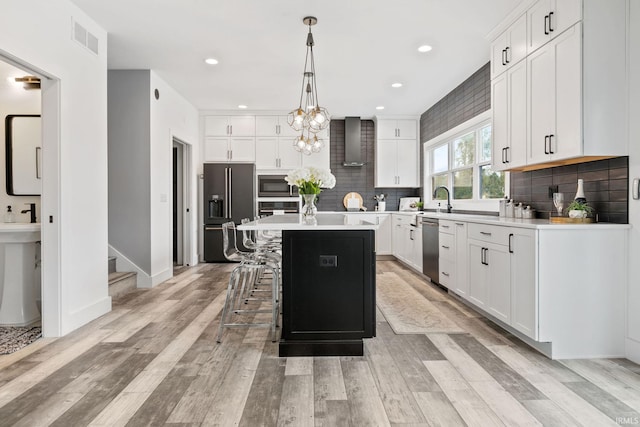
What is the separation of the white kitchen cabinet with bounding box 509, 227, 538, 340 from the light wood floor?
0.19 metres

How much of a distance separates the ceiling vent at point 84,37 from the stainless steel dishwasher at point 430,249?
4.00 m

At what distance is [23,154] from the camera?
12.3 ft

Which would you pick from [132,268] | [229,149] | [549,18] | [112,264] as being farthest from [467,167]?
[112,264]

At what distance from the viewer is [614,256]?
8.15ft

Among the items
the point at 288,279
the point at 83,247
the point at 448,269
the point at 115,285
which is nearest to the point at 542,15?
the point at 448,269

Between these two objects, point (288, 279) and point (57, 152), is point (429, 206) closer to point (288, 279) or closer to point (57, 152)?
point (288, 279)

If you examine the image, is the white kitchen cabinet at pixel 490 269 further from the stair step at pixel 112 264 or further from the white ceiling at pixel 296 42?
the stair step at pixel 112 264

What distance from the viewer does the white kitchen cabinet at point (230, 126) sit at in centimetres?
679

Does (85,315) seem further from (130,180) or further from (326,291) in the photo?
(326,291)

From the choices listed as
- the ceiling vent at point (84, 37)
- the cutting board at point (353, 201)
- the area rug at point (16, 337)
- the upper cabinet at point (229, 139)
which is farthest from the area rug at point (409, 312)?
the ceiling vent at point (84, 37)

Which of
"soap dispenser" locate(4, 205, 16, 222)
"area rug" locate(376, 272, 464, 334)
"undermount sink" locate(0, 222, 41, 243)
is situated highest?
"soap dispenser" locate(4, 205, 16, 222)

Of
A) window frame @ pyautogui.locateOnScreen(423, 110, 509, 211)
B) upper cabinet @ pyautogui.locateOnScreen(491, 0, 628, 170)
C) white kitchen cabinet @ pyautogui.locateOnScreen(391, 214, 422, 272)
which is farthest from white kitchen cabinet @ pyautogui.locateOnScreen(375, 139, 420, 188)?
upper cabinet @ pyautogui.locateOnScreen(491, 0, 628, 170)

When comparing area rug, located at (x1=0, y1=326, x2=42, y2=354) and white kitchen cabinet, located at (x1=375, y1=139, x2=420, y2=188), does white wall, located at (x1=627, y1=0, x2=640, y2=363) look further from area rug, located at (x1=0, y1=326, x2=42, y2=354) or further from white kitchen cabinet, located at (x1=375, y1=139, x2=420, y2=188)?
white kitchen cabinet, located at (x1=375, y1=139, x2=420, y2=188)

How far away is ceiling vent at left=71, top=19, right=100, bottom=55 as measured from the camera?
126 inches
